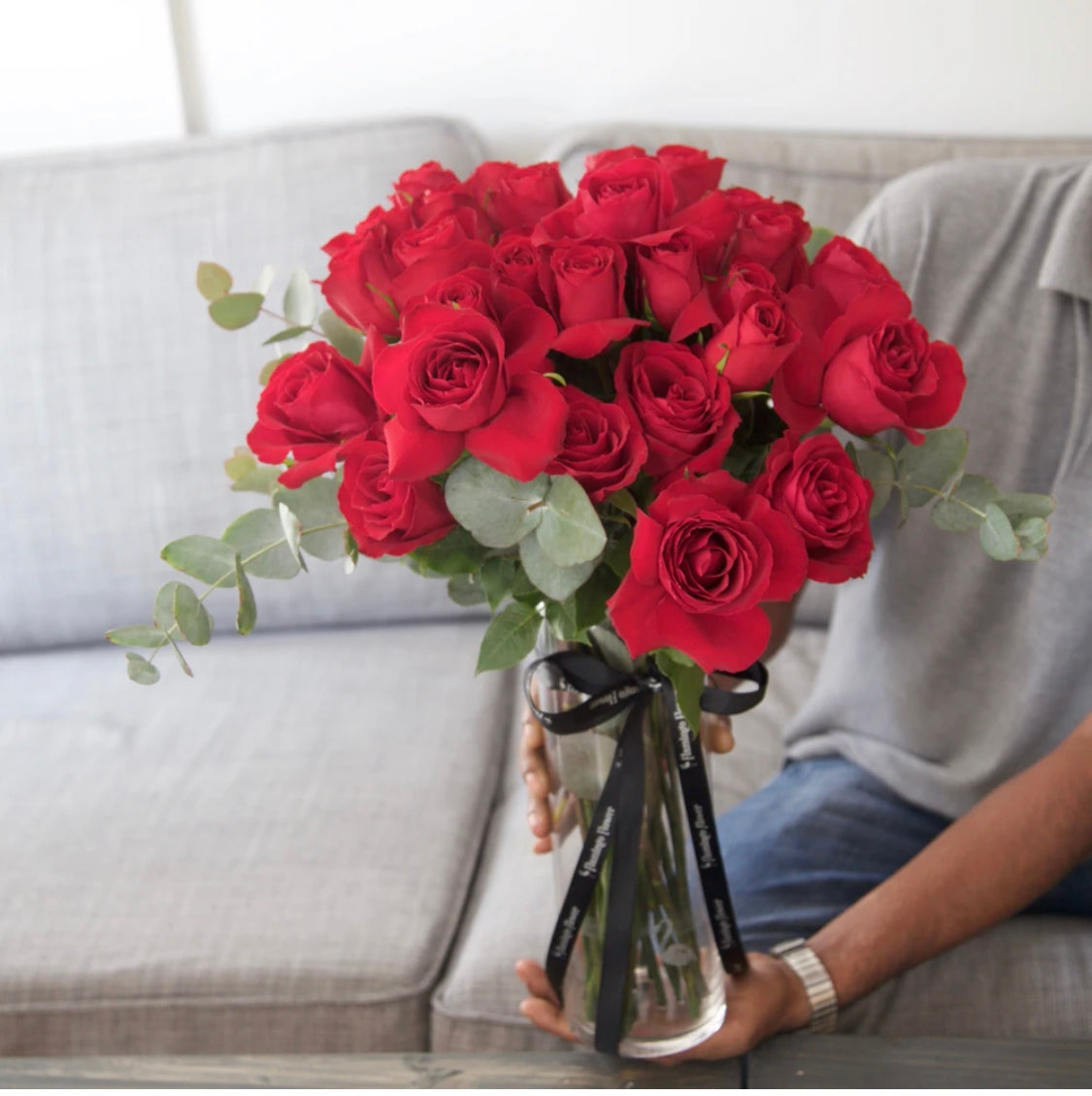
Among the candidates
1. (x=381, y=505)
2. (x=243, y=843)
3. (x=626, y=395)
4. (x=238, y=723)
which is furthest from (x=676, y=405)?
(x=238, y=723)

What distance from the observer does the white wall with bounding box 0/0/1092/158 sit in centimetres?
164

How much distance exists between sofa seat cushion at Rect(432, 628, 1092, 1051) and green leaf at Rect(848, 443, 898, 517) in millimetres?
353

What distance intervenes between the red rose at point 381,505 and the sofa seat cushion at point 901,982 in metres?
0.36

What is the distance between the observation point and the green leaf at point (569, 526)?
48cm

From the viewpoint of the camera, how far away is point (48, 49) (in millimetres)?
1684

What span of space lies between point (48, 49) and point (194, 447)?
0.70 m

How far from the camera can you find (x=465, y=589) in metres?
0.62

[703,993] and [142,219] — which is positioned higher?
[142,219]

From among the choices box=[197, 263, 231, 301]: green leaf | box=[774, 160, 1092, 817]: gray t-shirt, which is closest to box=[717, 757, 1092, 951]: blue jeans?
box=[774, 160, 1092, 817]: gray t-shirt

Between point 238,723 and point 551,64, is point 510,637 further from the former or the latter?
point 551,64

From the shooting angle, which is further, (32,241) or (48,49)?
(48,49)

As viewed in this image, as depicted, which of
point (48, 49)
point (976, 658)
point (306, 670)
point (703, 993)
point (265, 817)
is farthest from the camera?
point (48, 49)

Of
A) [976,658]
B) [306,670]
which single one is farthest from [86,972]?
[976,658]

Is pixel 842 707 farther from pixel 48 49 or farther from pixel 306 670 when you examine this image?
pixel 48 49
